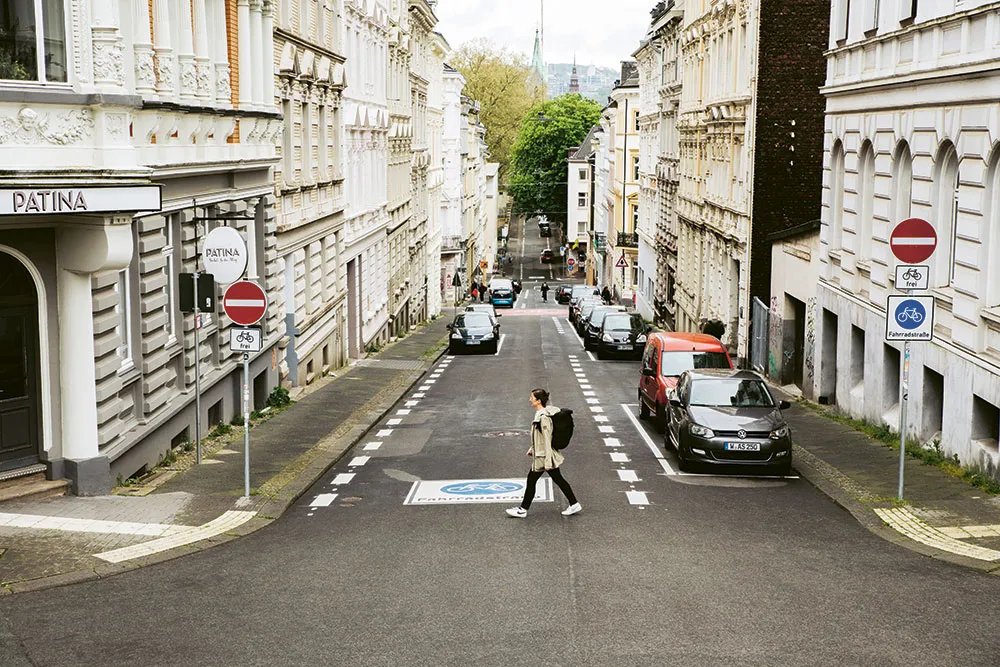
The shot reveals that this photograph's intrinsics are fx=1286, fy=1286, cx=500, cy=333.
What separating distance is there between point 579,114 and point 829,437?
11232cm

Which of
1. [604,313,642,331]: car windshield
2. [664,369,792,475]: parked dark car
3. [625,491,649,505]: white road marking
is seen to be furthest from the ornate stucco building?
[604,313,642,331]: car windshield

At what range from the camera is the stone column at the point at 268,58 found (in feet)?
75.0

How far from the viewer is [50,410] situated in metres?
14.2

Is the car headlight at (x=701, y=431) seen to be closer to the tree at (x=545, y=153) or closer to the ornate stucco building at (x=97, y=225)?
the ornate stucco building at (x=97, y=225)

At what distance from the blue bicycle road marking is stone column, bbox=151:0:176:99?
611 centimetres

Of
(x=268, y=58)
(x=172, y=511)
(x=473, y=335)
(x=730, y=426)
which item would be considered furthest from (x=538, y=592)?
(x=473, y=335)

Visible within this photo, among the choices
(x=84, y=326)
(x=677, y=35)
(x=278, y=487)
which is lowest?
(x=278, y=487)

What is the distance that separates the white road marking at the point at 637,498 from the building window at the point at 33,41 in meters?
7.92

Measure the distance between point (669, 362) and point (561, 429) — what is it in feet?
33.8

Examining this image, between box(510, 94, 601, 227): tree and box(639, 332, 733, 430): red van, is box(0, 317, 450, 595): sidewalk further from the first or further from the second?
box(510, 94, 601, 227): tree

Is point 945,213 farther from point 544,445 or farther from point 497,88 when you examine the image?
point 497,88

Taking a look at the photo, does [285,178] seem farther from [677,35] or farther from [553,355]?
[677,35]

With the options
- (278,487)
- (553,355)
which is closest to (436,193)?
(553,355)

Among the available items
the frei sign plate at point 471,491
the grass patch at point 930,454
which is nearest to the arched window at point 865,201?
the grass patch at point 930,454
